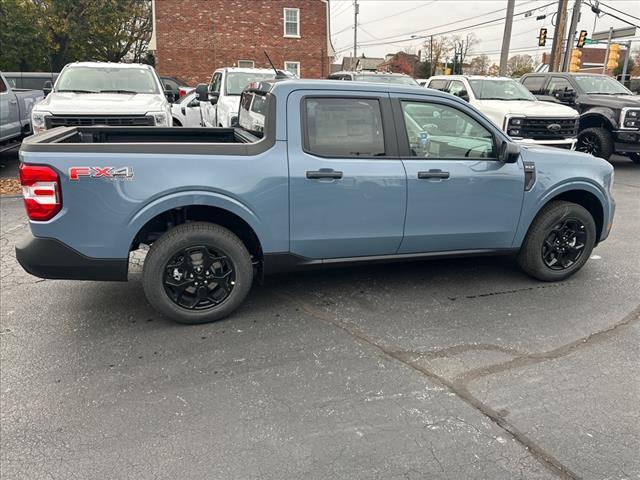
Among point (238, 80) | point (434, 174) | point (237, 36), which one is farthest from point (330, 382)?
point (237, 36)

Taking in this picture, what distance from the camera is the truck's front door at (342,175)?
3838 mm

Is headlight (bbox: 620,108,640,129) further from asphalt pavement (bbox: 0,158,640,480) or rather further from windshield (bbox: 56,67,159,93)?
windshield (bbox: 56,67,159,93)

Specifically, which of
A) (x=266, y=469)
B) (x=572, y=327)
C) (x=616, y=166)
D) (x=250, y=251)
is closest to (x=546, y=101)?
(x=616, y=166)

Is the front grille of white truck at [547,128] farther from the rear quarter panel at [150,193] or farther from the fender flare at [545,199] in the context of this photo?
the rear quarter panel at [150,193]

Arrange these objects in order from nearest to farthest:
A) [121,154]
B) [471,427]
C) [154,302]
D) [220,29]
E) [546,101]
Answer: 1. [471,427]
2. [121,154]
3. [154,302]
4. [546,101]
5. [220,29]

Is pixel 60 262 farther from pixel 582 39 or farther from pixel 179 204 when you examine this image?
pixel 582 39

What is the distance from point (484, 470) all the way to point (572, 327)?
76.6 inches

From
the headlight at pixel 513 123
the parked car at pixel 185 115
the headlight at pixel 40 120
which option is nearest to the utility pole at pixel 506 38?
the headlight at pixel 513 123

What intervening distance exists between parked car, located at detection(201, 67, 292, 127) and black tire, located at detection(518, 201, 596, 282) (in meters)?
6.71

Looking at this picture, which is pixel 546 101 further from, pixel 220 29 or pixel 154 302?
pixel 220 29

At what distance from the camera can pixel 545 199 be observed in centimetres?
457

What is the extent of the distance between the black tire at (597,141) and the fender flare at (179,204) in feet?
33.6

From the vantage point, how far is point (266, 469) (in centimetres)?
247

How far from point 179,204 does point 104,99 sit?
5630 millimetres
